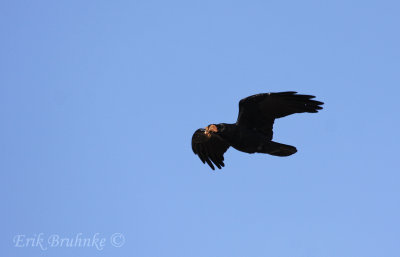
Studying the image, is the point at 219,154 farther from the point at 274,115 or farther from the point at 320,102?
the point at 320,102

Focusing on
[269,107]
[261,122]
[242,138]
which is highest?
[269,107]

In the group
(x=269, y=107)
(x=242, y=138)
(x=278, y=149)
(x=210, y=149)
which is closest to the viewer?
(x=278, y=149)

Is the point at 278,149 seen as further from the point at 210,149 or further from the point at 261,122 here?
the point at 210,149

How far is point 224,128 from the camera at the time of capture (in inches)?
760

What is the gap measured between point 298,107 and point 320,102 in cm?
69

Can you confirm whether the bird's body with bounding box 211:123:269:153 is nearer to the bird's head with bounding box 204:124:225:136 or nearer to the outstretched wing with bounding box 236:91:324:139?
the bird's head with bounding box 204:124:225:136

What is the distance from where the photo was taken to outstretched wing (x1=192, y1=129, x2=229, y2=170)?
70.8ft

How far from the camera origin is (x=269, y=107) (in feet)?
64.9

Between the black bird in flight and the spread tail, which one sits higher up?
the black bird in flight

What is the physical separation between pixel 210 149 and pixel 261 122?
2.38 meters

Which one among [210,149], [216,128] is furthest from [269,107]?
[210,149]

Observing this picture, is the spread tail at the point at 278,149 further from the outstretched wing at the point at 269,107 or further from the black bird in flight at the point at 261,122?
the outstretched wing at the point at 269,107

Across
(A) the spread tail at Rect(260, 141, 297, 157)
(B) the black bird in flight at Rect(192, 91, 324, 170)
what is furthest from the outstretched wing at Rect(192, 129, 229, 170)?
(A) the spread tail at Rect(260, 141, 297, 157)

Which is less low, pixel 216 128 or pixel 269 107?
pixel 269 107
